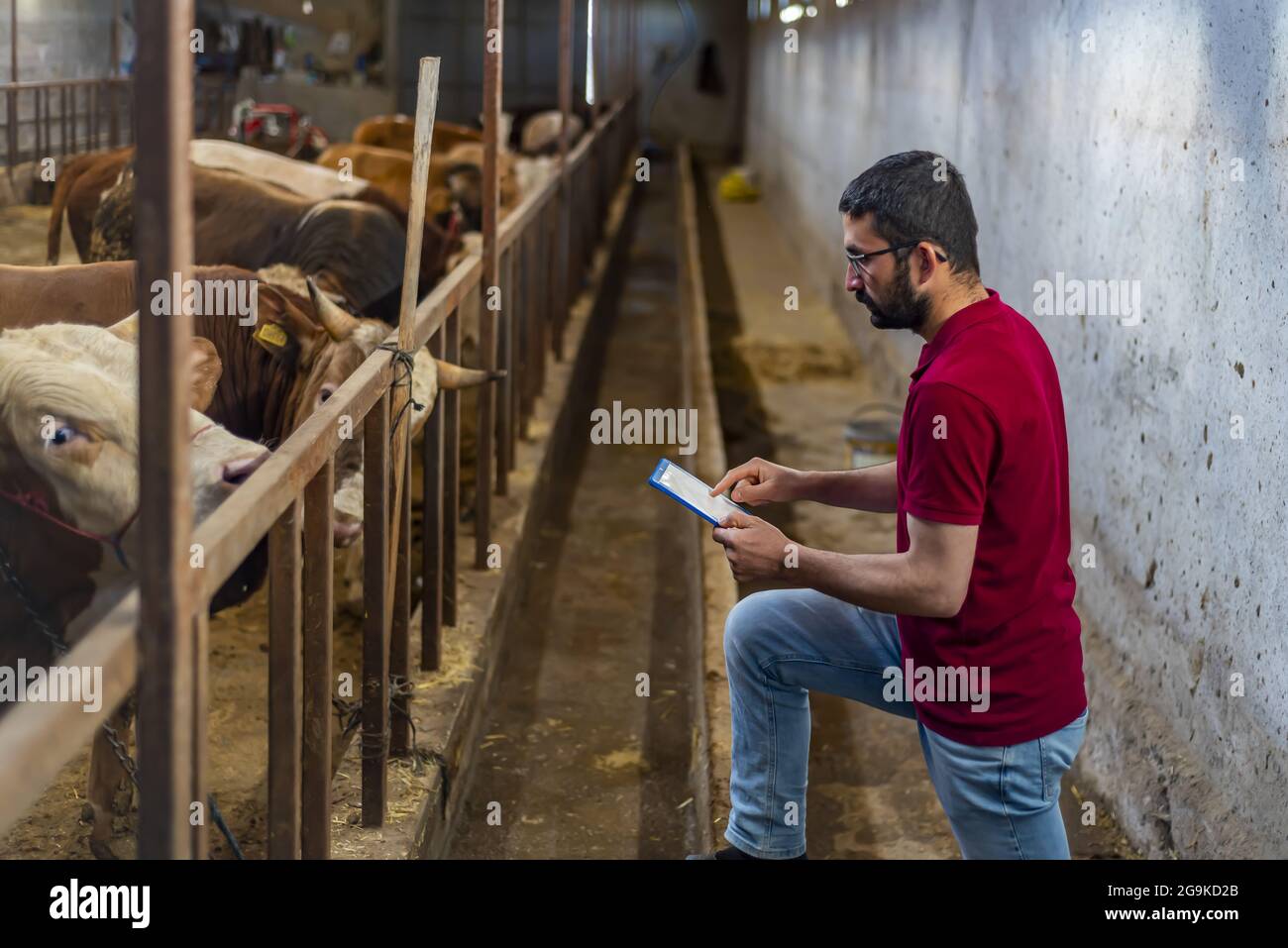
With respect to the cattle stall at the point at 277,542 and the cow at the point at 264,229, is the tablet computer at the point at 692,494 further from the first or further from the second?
the cow at the point at 264,229

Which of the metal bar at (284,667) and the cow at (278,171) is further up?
the cow at (278,171)

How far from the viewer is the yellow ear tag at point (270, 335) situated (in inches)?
160

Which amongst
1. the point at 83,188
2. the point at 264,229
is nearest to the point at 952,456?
the point at 264,229

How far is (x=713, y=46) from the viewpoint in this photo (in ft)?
92.1

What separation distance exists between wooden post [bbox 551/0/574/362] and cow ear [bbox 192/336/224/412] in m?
4.32

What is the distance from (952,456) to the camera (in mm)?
2223

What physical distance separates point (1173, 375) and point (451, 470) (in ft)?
6.81

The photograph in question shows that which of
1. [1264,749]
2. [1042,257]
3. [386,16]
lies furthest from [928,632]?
[386,16]

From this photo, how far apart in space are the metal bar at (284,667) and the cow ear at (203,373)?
1430 millimetres

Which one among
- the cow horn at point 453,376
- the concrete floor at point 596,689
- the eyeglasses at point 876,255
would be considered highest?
the eyeglasses at point 876,255

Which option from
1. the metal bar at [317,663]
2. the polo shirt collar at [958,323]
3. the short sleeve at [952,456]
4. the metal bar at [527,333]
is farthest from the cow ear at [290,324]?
the short sleeve at [952,456]

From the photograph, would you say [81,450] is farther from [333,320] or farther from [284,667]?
[333,320]

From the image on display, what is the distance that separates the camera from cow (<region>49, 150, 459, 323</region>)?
5863mm
